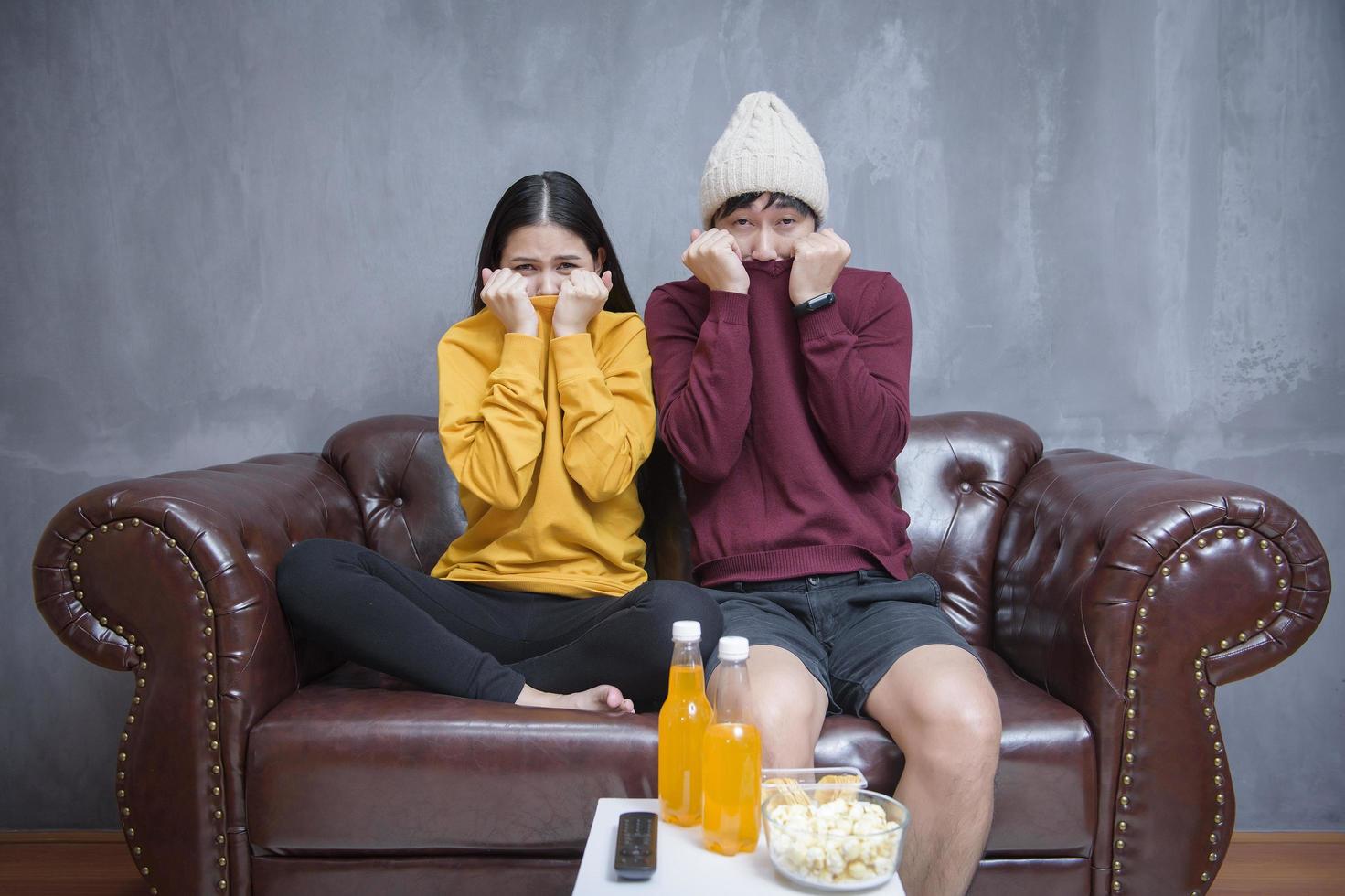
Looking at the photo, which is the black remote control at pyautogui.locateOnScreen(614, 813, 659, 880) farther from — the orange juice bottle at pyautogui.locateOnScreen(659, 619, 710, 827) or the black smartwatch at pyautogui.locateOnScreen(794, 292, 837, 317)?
the black smartwatch at pyautogui.locateOnScreen(794, 292, 837, 317)

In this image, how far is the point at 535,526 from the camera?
1.65 m

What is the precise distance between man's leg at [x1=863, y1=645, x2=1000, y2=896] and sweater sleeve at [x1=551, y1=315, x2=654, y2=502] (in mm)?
590

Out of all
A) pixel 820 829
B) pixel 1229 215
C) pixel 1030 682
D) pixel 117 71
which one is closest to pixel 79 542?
pixel 820 829

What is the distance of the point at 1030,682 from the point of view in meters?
1.62

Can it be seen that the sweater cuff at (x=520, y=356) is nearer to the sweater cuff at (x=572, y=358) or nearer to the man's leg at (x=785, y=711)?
the sweater cuff at (x=572, y=358)

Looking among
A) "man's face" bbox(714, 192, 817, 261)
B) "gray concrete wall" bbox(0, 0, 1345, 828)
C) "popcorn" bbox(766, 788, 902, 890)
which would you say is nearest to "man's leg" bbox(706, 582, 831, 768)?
"popcorn" bbox(766, 788, 902, 890)

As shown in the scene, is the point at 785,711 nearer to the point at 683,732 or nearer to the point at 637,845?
the point at 683,732

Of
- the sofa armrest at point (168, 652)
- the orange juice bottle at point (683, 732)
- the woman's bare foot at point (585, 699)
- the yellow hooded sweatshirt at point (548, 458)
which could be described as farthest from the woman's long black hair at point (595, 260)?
the orange juice bottle at point (683, 732)

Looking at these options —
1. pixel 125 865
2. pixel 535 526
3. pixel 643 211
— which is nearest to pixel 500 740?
pixel 535 526

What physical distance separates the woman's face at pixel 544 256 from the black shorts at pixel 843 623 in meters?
0.65

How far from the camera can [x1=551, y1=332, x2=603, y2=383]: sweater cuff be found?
1.66 m

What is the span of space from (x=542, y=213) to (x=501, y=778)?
1.00 m

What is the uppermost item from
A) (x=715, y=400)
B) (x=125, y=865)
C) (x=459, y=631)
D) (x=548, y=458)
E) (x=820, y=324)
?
(x=820, y=324)

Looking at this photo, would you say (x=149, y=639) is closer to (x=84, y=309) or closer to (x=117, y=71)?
(x=84, y=309)
